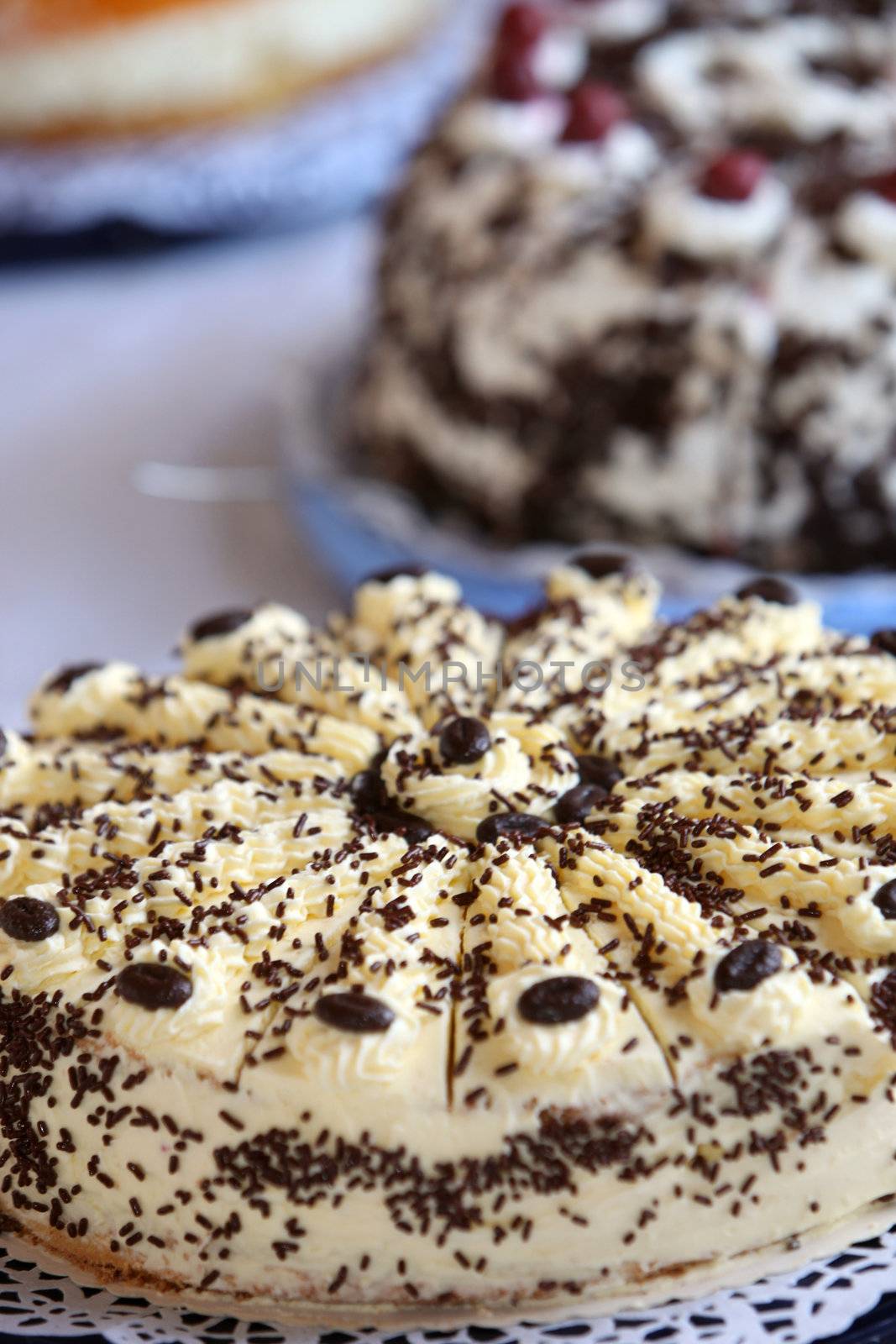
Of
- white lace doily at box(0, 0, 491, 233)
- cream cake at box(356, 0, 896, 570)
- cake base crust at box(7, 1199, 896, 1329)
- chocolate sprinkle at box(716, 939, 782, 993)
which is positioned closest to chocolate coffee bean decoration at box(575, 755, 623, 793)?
chocolate sprinkle at box(716, 939, 782, 993)

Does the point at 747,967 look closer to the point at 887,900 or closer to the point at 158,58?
the point at 887,900

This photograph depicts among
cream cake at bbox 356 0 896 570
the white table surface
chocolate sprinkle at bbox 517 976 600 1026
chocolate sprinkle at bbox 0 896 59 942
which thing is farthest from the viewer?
the white table surface

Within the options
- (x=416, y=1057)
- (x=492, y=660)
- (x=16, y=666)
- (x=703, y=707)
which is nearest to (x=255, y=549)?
(x=16, y=666)

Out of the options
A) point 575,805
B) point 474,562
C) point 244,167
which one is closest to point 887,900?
point 575,805

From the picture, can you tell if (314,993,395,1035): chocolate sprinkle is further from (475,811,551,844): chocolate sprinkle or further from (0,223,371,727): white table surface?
(0,223,371,727): white table surface

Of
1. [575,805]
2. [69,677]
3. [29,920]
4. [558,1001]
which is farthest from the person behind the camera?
[69,677]

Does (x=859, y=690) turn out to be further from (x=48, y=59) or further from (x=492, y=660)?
(x=48, y=59)

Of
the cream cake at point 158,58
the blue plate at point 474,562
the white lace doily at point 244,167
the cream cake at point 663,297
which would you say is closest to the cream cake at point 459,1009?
the blue plate at point 474,562
